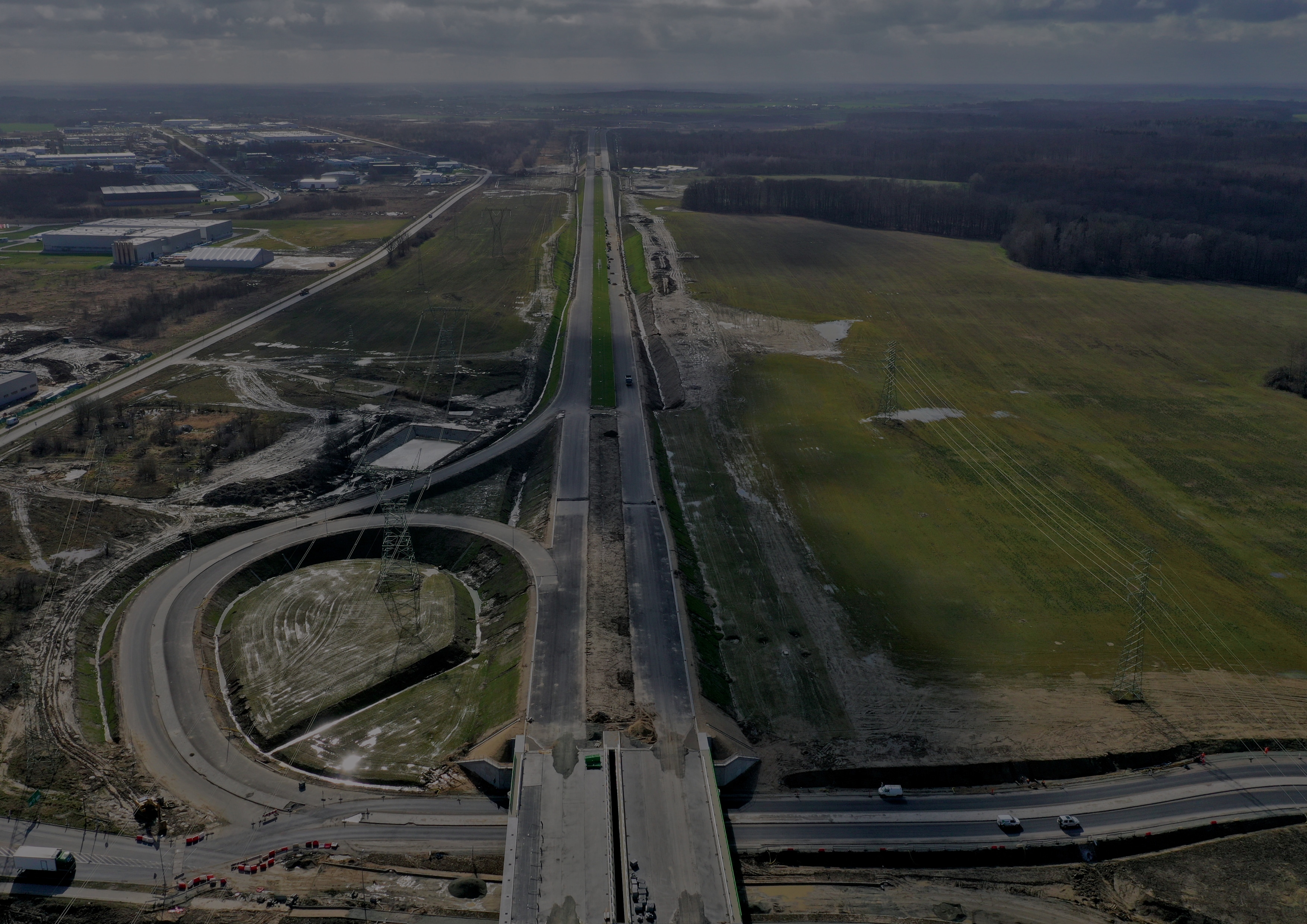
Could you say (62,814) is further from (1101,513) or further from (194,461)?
(1101,513)

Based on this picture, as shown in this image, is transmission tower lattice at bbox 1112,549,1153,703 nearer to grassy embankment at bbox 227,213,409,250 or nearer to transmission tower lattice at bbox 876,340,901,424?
transmission tower lattice at bbox 876,340,901,424

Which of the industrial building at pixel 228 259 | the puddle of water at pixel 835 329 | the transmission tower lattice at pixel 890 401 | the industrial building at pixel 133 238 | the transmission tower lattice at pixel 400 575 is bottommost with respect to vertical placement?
the transmission tower lattice at pixel 400 575

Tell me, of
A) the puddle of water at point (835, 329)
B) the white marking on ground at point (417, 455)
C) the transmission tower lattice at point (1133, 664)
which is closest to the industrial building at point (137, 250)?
the white marking on ground at point (417, 455)

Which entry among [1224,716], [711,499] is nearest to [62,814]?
[711,499]

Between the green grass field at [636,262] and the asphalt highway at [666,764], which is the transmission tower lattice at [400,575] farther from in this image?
the green grass field at [636,262]

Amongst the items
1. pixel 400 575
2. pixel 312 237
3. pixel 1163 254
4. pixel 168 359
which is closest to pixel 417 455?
pixel 400 575

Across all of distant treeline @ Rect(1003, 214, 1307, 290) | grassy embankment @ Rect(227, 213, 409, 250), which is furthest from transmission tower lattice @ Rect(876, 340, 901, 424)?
grassy embankment @ Rect(227, 213, 409, 250)
